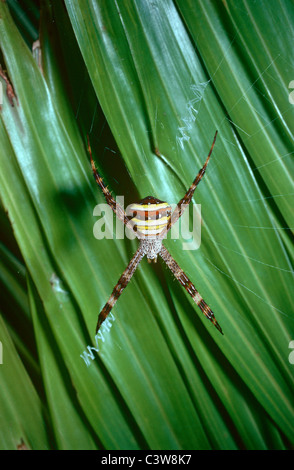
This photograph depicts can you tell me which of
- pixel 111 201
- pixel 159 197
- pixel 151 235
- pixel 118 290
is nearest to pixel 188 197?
pixel 159 197

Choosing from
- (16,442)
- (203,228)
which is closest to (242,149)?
(203,228)

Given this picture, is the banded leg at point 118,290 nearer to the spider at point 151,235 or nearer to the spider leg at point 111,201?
the spider at point 151,235

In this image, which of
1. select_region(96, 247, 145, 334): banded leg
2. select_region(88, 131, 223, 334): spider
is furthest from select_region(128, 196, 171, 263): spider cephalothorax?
select_region(96, 247, 145, 334): banded leg

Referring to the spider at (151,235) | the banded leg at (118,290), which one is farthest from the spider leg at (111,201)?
the banded leg at (118,290)

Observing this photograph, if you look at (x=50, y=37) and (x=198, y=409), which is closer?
(x=50, y=37)

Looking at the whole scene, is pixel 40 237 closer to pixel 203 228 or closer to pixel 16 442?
pixel 203 228

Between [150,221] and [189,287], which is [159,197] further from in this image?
[189,287]

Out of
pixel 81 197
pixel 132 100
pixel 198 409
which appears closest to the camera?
pixel 132 100
